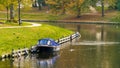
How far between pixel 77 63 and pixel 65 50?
17497mm

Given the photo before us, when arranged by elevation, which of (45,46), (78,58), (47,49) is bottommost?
(78,58)

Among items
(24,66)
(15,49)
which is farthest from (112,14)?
(24,66)

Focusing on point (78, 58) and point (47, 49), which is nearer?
→ point (78, 58)

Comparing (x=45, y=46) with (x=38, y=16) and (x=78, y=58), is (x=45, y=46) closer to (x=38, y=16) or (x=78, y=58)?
(x=78, y=58)

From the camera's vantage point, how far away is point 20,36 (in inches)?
3319

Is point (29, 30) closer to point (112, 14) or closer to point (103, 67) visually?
point (103, 67)

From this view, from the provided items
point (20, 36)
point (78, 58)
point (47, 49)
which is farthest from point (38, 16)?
point (78, 58)

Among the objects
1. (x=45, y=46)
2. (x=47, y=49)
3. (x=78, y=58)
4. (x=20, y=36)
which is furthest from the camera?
(x=20, y=36)

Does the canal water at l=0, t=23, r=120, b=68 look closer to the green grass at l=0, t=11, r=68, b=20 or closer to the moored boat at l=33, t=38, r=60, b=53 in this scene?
the moored boat at l=33, t=38, r=60, b=53

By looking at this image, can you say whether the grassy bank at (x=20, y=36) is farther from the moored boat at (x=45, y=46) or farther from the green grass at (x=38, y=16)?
the green grass at (x=38, y=16)

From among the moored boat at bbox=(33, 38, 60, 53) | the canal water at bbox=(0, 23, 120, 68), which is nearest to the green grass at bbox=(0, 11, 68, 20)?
the canal water at bbox=(0, 23, 120, 68)

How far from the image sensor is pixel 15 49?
7575 centimetres

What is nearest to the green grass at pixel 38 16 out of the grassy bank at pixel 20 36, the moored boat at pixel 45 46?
the grassy bank at pixel 20 36

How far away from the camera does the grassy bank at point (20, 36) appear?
7639 centimetres
